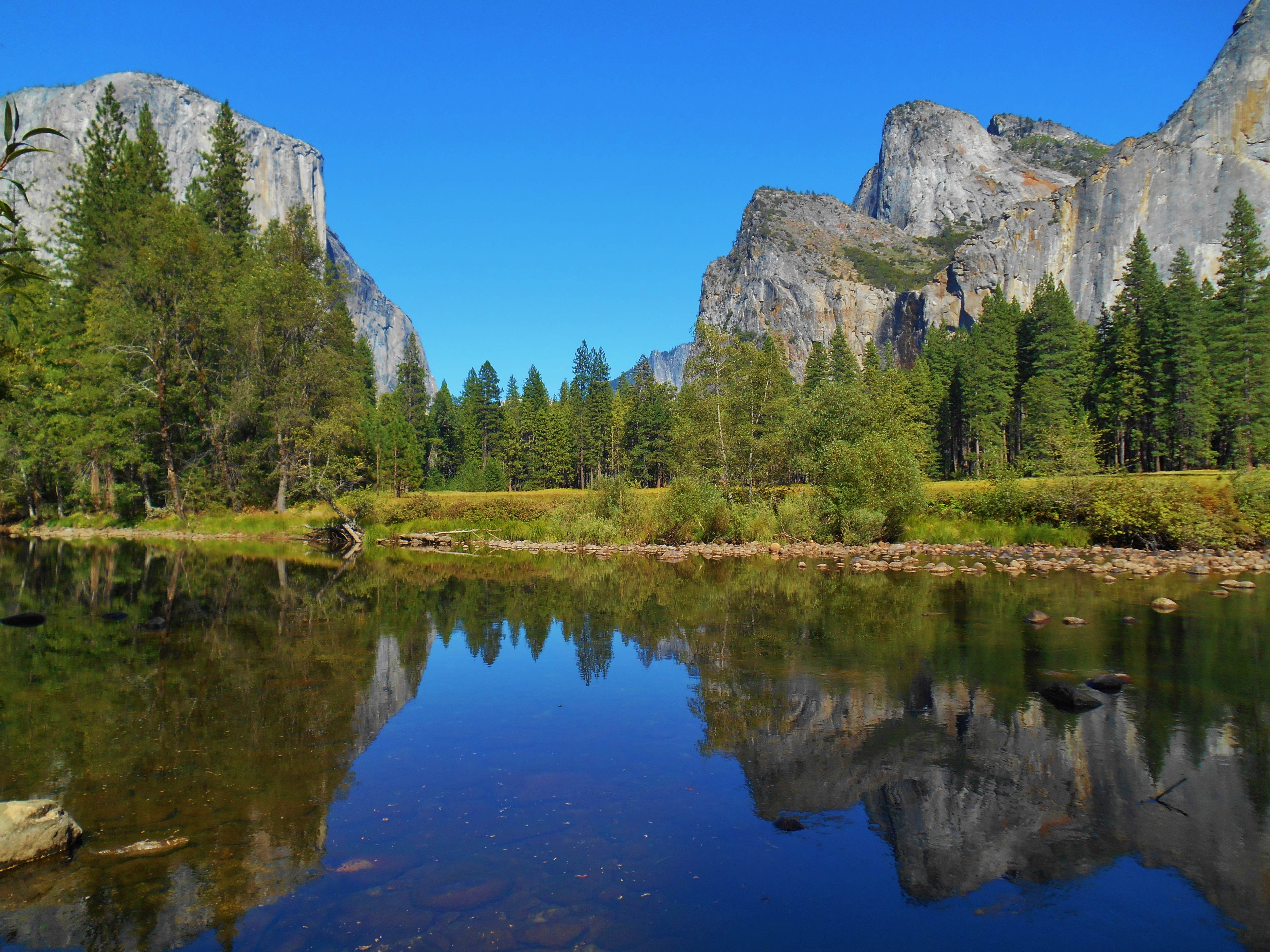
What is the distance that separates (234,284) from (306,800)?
4503cm

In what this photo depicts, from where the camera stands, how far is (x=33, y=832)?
6.01 meters

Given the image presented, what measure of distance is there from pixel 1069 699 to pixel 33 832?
12.3 metres

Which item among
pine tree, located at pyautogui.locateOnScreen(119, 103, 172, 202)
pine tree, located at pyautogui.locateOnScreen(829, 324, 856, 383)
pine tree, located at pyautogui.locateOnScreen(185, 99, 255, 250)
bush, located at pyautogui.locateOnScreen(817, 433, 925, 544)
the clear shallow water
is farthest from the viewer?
pine tree, located at pyautogui.locateOnScreen(829, 324, 856, 383)

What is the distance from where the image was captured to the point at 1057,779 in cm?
797

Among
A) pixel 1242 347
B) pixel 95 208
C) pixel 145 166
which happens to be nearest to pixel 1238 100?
pixel 1242 347

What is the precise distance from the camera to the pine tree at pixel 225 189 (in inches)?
1970

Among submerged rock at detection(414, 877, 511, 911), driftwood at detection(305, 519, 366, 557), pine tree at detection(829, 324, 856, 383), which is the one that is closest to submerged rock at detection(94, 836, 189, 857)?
submerged rock at detection(414, 877, 511, 911)

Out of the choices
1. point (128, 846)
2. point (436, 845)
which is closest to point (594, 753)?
point (436, 845)

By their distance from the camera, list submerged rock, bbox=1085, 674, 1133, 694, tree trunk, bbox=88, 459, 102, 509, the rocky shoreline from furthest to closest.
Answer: tree trunk, bbox=88, 459, 102, 509, the rocky shoreline, submerged rock, bbox=1085, 674, 1133, 694

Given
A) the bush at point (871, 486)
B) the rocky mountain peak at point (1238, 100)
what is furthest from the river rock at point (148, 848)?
the rocky mountain peak at point (1238, 100)

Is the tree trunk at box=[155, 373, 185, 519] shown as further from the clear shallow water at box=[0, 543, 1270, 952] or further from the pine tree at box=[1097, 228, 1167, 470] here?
the pine tree at box=[1097, 228, 1167, 470]

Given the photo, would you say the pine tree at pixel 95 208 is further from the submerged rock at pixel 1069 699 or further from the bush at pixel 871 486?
the submerged rock at pixel 1069 699

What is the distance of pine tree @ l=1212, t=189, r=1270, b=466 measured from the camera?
51344 mm

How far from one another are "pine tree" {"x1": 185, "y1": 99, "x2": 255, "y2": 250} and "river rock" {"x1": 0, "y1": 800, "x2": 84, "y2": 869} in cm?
5228
